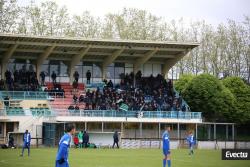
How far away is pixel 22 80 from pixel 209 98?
20563 millimetres

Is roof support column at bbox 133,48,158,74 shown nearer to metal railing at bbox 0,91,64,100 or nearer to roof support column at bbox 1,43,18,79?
metal railing at bbox 0,91,64,100

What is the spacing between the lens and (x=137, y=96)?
61.9 metres

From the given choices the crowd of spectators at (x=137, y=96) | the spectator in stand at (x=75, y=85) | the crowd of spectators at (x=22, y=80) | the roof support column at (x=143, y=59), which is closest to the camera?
the crowd of spectators at (x=137, y=96)

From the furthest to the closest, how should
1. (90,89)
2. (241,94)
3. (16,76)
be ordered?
(241,94), (90,89), (16,76)

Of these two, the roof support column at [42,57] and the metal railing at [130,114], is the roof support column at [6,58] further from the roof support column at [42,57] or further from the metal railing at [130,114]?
the metal railing at [130,114]

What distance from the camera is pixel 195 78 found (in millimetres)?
68625

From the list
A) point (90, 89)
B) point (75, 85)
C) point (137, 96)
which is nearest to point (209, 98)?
point (137, 96)

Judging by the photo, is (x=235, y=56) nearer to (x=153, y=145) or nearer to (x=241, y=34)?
(x=241, y=34)

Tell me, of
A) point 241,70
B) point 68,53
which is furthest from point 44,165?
point 241,70

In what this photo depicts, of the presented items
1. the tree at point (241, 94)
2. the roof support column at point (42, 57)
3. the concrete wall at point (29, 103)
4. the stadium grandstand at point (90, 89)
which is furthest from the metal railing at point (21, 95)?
the tree at point (241, 94)

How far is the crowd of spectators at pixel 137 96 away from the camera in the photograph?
58875mm

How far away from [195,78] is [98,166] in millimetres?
40473

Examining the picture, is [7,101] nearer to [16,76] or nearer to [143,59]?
[16,76]

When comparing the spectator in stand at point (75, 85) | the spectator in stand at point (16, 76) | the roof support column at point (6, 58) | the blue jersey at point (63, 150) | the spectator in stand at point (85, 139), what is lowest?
the spectator in stand at point (85, 139)
